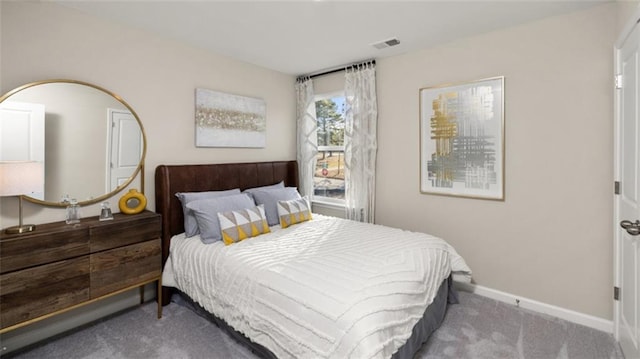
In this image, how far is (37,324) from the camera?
2252 millimetres

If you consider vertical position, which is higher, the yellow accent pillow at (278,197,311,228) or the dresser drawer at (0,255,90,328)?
the yellow accent pillow at (278,197,311,228)

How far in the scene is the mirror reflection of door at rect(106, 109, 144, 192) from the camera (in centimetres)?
261

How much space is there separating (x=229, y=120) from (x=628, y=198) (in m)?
3.50

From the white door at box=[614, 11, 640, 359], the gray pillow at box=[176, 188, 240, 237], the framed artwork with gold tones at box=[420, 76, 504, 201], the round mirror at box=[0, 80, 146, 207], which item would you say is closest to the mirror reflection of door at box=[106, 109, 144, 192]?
the round mirror at box=[0, 80, 146, 207]

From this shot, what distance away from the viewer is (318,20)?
8.40ft

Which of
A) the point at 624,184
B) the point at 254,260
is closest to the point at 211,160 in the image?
the point at 254,260

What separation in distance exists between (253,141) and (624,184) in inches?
134

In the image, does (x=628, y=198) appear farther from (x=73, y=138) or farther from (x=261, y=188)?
(x=73, y=138)

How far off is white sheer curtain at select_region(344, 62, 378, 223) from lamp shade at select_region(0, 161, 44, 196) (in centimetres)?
290

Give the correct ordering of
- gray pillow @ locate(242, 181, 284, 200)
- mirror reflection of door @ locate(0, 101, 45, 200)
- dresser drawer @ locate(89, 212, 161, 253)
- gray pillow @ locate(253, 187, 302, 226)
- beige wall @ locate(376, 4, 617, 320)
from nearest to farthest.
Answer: mirror reflection of door @ locate(0, 101, 45, 200)
dresser drawer @ locate(89, 212, 161, 253)
beige wall @ locate(376, 4, 617, 320)
gray pillow @ locate(253, 187, 302, 226)
gray pillow @ locate(242, 181, 284, 200)

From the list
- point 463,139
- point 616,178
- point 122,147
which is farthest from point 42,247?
point 616,178

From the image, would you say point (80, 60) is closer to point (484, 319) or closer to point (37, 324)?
point (37, 324)

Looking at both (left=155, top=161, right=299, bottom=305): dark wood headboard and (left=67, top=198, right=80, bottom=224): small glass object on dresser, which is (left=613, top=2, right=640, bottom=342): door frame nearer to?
(left=155, top=161, right=299, bottom=305): dark wood headboard

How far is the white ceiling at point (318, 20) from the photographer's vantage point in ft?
7.62
